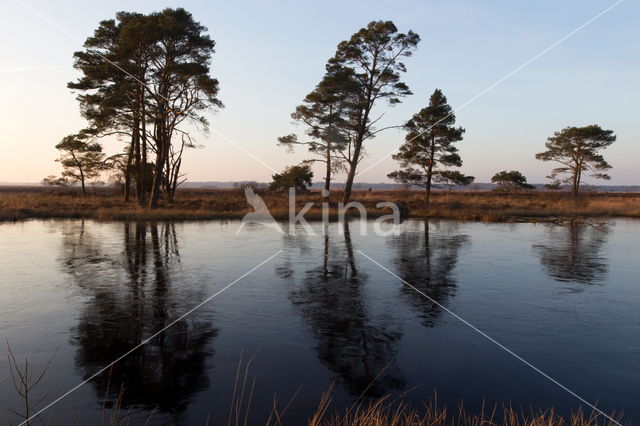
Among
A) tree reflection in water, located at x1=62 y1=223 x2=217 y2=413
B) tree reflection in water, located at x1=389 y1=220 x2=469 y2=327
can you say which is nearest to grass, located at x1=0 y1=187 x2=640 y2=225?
tree reflection in water, located at x1=389 y1=220 x2=469 y2=327

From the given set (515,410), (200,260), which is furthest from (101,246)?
(515,410)

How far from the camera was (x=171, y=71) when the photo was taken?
2773 centimetres

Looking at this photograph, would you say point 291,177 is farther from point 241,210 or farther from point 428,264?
point 428,264

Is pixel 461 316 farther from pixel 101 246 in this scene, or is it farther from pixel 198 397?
pixel 101 246

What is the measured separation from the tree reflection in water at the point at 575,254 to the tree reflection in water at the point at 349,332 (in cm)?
578

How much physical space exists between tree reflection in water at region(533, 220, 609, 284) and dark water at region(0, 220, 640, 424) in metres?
0.14

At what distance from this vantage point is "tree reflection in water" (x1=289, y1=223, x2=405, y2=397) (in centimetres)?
608

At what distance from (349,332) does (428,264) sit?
7203 mm

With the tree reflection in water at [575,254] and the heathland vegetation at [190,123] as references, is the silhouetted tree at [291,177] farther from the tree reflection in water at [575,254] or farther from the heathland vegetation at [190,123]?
the tree reflection in water at [575,254]

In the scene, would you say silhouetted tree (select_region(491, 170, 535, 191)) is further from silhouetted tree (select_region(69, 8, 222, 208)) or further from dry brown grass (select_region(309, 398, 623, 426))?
dry brown grass (select_region(309, 398, 623, 426))

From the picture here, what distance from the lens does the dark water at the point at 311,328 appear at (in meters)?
5.64

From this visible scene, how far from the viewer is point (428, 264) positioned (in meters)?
14.4

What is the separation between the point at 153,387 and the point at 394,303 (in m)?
5.41

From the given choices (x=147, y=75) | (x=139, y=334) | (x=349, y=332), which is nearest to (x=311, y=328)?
(x=349, y=332)
